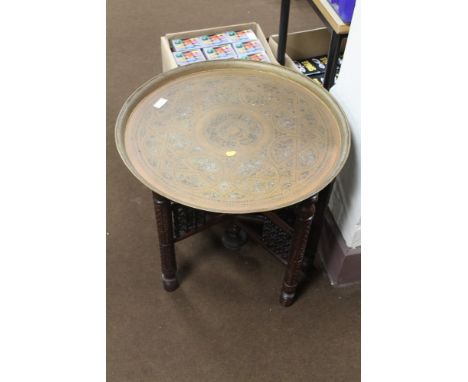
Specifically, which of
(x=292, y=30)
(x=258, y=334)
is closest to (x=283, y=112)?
(x=258, y=334)

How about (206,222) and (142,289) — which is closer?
(206,222)

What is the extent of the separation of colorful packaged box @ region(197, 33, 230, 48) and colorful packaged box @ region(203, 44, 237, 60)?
3 cm

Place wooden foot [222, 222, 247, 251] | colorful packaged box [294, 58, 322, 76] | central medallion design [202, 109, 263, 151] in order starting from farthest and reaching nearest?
colorful packaged box [294, 58, 322, 76] < wooden foot [222, 222, 247, 251] < central medallion design [202, 109, 263, 151]

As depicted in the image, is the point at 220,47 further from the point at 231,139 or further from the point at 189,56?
the point at 231,139

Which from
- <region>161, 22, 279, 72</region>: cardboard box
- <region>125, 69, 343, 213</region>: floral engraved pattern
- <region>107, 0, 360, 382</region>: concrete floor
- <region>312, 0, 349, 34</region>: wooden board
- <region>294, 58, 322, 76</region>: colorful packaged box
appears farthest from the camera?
<region>294, 58, 322, 76</region>: colorful packaged box

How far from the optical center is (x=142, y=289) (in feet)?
6.34

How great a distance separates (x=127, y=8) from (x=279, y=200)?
7.78 feet

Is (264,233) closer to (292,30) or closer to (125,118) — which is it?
(125,118)

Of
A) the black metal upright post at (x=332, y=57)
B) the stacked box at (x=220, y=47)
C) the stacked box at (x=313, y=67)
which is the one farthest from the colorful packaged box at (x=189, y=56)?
the black metal upright post at (x=332, y=57)

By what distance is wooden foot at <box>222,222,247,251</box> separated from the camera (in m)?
2.05

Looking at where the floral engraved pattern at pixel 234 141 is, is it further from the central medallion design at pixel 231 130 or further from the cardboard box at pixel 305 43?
the cardboard box at pixel 305 43

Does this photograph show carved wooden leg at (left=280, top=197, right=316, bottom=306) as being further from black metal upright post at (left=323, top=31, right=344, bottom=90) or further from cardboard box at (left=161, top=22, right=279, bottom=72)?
cardboard box at (left=161, top=22, right=279, bottom=72)

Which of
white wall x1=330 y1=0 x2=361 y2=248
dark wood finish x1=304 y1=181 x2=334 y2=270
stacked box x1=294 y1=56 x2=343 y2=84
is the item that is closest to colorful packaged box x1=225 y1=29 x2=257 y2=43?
stacked box x1=294 y1=56 x2=343 y2=84

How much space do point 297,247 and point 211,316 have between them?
1.57 ft
